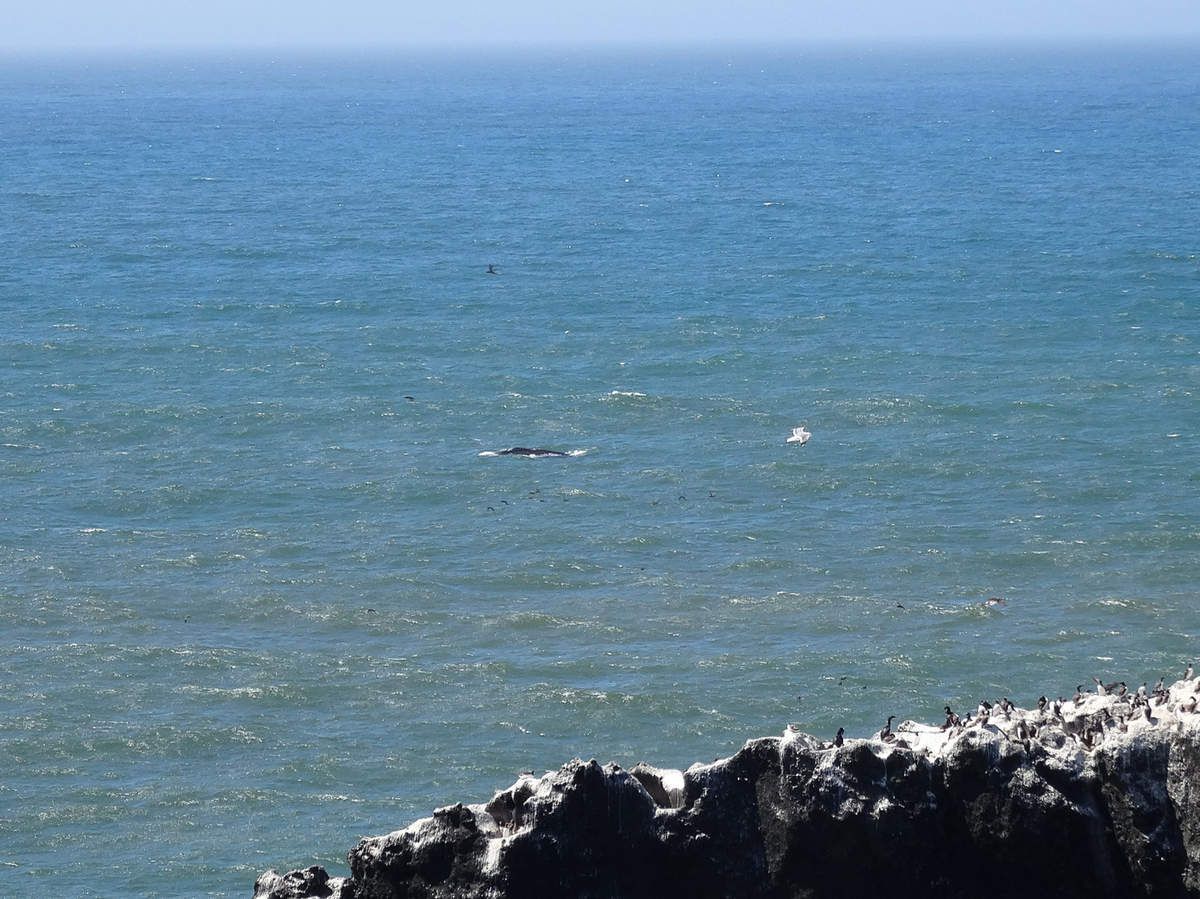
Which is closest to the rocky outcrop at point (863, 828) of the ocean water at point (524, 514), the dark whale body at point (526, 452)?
the ocean water at point (524, 514)

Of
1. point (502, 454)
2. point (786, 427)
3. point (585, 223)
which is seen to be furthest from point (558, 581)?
point (585, 223)

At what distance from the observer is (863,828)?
33781 mm

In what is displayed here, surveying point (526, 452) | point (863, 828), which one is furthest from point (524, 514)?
point (863, 828)

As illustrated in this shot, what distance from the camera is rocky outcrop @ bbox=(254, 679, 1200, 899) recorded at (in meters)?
33.6

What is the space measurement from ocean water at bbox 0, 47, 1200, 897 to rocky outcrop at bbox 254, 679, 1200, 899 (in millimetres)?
19189

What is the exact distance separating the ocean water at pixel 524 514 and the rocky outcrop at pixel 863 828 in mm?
19189

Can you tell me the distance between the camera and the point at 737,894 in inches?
1337

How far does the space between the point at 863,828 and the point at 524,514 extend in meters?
49.8

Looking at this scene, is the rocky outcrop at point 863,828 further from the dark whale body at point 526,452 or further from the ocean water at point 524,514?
the dark whale body at point 526,452

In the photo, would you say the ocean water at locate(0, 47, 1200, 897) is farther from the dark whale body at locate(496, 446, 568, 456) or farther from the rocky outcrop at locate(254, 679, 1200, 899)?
the rocky outcrop at locate(254, 679, 1200, 899)

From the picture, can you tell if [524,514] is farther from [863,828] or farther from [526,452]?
[863,828]

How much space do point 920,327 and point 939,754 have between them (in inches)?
3461

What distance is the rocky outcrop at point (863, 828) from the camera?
3356 centimetres

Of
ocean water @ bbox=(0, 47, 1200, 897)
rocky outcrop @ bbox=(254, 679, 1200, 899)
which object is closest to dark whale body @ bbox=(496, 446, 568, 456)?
ocean water @ bbox=(0, 47, 1200, 897)
